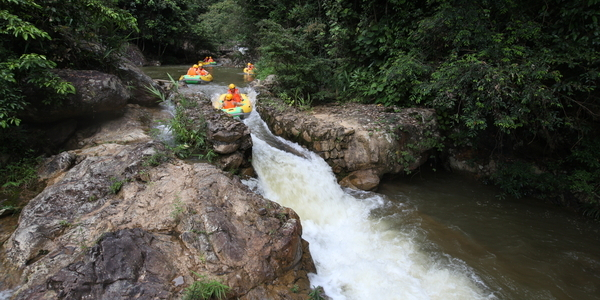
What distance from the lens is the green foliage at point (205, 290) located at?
2.89 m

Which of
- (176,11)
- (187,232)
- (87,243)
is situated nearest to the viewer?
(87,243)

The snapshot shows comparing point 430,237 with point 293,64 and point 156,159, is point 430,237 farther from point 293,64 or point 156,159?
point 293,64

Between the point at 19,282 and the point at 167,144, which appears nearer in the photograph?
the point at 19,282

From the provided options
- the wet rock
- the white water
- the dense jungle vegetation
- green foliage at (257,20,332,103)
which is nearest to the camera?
the white water

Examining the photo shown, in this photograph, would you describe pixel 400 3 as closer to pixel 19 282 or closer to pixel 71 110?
pixel 71 110

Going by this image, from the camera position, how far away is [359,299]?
12.3 feet

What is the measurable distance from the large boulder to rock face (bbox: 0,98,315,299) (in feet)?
3.21

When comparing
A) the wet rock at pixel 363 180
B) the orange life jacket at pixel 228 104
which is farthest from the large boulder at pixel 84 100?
the wet rock at pixel 363 180

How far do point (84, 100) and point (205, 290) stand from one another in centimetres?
448

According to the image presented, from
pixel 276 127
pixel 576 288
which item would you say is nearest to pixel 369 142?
pixel 276 127

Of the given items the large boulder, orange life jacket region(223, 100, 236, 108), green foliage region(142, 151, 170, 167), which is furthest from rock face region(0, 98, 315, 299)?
orange life jacket region(223, 100, 236, 108)

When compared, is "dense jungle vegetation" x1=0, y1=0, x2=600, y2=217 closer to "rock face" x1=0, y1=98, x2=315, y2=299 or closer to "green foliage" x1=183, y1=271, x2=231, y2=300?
"rock face" x1=0, y1=98, x2=315, y2=299

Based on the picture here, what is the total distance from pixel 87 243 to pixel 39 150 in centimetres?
294

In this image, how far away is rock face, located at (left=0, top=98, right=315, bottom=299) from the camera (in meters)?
2.86
